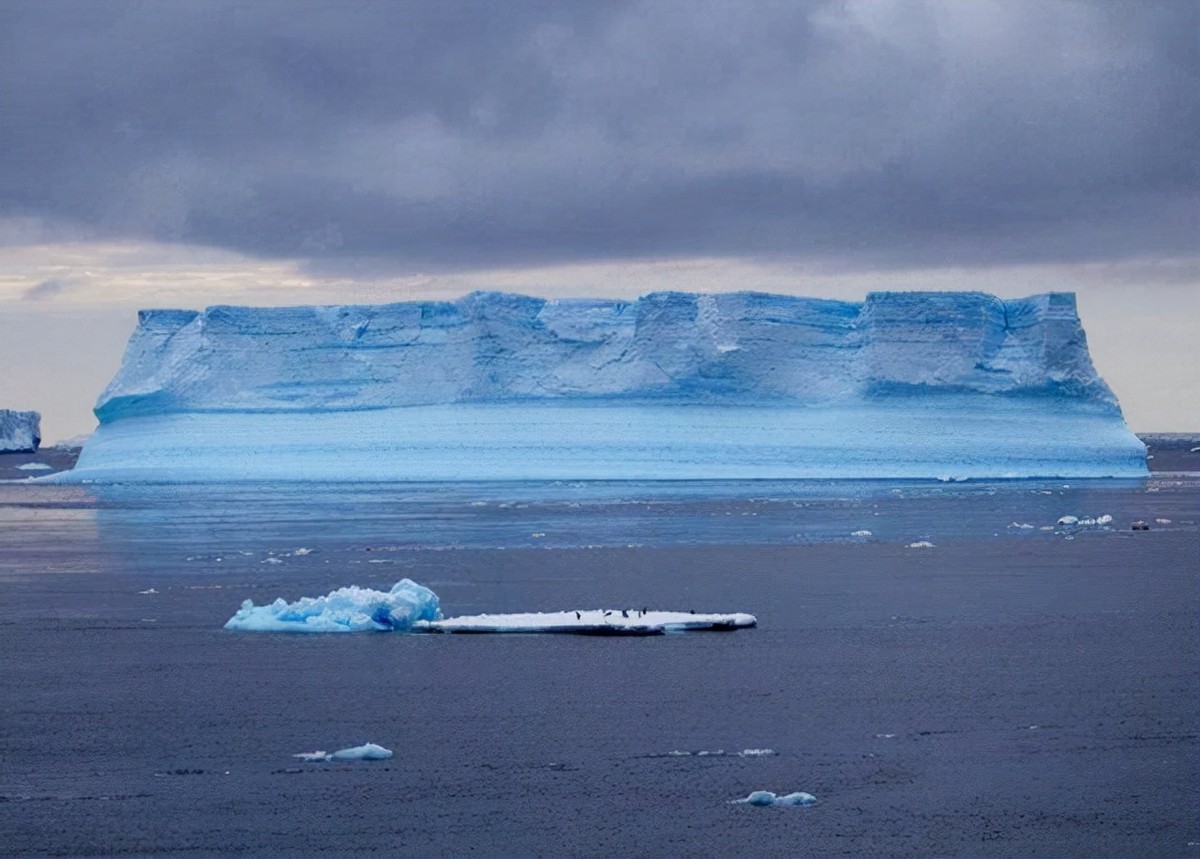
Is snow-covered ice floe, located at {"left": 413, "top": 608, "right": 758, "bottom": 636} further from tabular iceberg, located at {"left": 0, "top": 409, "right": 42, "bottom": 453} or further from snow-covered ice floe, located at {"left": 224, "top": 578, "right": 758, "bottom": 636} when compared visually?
tabular iceberg, located at {"left": 0, "top": 409, "right": 42, "bottom": 453}

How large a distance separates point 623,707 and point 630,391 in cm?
2023

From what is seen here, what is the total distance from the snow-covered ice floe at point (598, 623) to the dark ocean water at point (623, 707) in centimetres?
16

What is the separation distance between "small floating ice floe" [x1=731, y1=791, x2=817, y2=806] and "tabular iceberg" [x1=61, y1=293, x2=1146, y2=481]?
21539mm

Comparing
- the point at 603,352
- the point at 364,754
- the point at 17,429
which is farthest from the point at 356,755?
the point at 17,429

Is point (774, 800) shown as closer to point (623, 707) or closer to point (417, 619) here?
point (623, 707)

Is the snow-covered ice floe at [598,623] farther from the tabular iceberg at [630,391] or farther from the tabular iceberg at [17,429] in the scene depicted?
the tabular iceberg at [17,429]

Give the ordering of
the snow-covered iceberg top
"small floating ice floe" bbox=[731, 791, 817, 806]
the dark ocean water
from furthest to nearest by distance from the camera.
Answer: the snow-covered iceberg top < "small floating ice floe" bbox=[731, 791, 817, 806] < the dark ocean water

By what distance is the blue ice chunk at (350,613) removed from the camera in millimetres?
9805

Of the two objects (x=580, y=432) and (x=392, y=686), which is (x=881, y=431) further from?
(x=392, y=686)

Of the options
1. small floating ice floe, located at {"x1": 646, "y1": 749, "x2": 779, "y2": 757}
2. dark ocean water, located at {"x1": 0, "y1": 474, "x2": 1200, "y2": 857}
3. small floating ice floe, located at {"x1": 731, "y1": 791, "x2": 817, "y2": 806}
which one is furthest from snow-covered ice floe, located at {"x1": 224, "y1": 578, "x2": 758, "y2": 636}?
small floating ice floe, located at {"x1": 731, "y1": 791, "x2": 817, "y2": 806}

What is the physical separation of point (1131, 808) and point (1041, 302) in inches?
899

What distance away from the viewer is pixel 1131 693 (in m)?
7.70

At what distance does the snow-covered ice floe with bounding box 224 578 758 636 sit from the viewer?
9.77m

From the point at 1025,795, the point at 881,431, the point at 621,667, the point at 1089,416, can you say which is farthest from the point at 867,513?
the point at 1025,795
